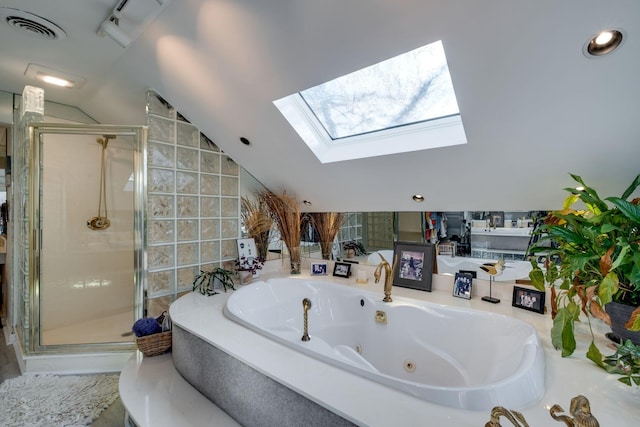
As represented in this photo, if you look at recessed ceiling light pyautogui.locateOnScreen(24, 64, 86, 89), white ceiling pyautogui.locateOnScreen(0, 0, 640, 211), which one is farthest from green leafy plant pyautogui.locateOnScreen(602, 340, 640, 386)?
recessed ceiling light pyautogui.locateOnScreen(24, 64, 86, 89)

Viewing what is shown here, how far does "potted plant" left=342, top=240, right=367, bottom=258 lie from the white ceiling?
1.85 feet

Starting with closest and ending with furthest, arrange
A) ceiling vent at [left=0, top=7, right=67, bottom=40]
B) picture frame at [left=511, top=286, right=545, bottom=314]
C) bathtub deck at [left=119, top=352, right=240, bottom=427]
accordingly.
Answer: bathtub deck at [left=119, top=352, right=240, bottom=427] < ceiling vent at [left=0, top=7, right=67, bottom=40] < picture frame at [left=511, top=286, right=545, bottom=314]

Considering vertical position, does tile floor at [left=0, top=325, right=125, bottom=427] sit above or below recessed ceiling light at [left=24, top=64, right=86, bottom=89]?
below

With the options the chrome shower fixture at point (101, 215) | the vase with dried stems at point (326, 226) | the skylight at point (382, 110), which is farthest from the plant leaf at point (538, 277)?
the chrome shower fixture at point (101, 215)

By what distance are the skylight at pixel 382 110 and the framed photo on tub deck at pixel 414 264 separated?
0.86 m

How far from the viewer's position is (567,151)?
160cm

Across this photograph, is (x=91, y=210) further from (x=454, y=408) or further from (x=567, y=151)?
(x=567, y=151)

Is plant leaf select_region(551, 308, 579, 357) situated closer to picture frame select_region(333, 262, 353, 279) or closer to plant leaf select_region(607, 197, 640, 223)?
plant leaf select_region(607, 197, 640, 223)

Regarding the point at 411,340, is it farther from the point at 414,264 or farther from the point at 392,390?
the point at 392,390

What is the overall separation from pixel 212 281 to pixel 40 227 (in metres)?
1.50

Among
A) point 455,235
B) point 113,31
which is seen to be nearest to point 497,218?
point 455,235

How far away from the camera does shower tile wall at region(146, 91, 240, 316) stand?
→ 2459 millimetres

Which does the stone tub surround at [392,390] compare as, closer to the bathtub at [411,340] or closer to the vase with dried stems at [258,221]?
the bathtub at [411,340]

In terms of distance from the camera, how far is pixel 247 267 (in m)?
2.77
